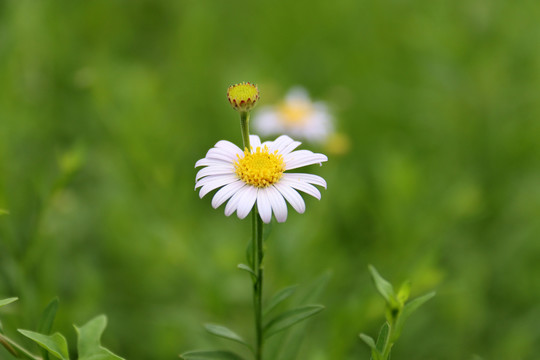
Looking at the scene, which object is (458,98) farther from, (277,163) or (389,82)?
(277,163)

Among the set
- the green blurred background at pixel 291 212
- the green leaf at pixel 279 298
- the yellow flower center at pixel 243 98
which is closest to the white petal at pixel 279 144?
the yellow flower center at pixel 243 98

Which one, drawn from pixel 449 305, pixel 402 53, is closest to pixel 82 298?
pixel 449 305

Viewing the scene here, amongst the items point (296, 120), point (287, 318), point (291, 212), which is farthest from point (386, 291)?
point (296, 120)

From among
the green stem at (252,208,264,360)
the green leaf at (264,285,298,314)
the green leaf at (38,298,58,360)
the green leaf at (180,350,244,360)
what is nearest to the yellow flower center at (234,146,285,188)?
the green stem at (252,208,264,360)

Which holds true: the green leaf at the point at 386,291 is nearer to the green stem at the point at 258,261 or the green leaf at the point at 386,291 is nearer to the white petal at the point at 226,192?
the green stem at the point at 258,261

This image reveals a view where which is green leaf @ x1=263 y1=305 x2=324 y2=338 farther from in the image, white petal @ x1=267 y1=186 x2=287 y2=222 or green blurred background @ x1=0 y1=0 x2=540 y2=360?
green blurred background @ x1=0 y1=0 x2=540 y2=360

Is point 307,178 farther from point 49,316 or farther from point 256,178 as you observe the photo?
point 49,316
